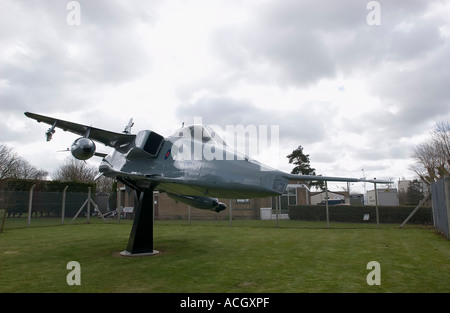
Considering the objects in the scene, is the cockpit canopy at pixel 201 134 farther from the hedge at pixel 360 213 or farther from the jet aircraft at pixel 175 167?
the hedge at pixel 360 213

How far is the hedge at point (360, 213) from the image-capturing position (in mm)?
18031

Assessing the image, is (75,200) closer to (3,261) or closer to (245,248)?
(3,261)

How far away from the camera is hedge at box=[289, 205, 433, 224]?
18.0m

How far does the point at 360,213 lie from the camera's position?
20703 millimetres

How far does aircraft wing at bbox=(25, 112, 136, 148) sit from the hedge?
17.1 metres

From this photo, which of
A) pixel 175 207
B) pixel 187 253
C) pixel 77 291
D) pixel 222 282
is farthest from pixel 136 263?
pixel 175 207

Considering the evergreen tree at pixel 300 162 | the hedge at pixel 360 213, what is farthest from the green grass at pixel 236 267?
the evergreen tree at pixel 300 162

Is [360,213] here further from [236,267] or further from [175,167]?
[175,167]

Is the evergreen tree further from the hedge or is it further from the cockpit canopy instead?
the cockpit canopy

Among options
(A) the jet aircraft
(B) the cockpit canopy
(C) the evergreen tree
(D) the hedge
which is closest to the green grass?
(A) the jet aircraft

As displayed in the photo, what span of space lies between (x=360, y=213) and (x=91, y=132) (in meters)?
18.6

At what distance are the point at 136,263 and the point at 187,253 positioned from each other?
5.91 ft

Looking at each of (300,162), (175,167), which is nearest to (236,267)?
(175,167)
